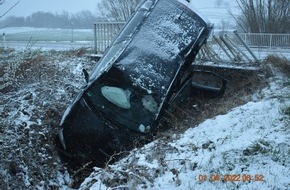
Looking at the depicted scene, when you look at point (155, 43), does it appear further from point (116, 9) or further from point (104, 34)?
point (116, 9)

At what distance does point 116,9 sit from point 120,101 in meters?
18.3

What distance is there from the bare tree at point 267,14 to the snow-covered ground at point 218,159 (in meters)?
18.1

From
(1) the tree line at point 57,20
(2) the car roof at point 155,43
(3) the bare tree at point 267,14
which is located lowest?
(1) the tree line at point 57,20

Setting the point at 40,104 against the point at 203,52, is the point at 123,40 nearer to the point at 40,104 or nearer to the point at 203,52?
the point at 40,104

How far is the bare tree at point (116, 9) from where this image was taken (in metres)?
20.8

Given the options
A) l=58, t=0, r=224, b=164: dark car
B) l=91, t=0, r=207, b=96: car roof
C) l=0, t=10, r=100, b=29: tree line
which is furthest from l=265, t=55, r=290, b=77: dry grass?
l=0, t=10, r=100, b=29: tree line

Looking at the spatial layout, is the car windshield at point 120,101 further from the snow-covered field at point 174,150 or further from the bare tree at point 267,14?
the bare tree at point 267,14

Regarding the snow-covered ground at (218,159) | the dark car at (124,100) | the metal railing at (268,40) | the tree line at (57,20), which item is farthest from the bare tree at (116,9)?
the snow-covered ground at (218,159)

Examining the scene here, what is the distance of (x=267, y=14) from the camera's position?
2081cm

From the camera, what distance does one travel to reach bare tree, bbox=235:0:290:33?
20173mm

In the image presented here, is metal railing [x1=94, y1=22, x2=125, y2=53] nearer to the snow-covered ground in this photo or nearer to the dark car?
the dark car

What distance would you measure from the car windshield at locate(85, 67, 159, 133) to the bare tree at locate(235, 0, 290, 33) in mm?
18530

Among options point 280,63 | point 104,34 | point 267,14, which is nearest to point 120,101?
point 280,63

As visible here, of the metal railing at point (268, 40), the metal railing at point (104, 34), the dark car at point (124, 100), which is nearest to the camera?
the dark car at point (124, 100)
